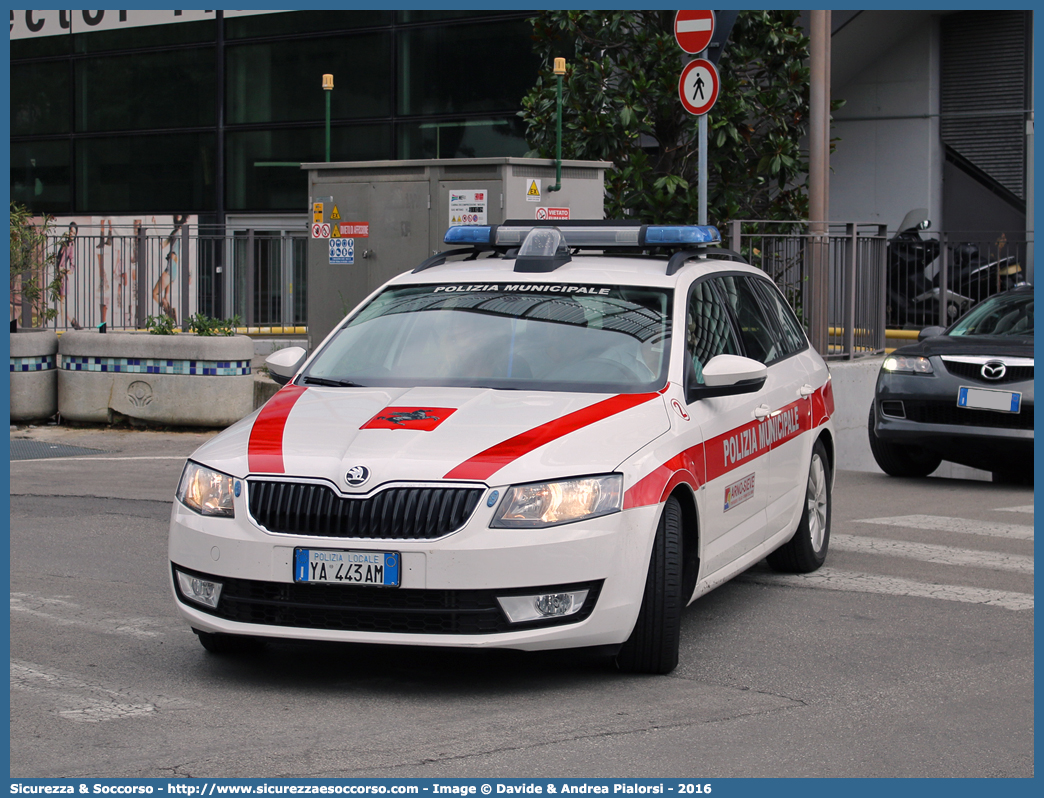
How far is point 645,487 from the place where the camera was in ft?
16.6

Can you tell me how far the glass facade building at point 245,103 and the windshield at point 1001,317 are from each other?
11.0 meters

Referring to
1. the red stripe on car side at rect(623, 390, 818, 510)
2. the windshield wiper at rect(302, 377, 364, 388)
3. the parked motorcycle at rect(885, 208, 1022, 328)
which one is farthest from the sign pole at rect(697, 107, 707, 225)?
the windshield wiper at rect(302, 377, 364, 388)

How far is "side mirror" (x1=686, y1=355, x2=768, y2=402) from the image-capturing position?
19.0ft

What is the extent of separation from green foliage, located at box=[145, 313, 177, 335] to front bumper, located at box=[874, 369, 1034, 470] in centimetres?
696

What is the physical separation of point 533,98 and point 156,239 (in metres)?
4.73

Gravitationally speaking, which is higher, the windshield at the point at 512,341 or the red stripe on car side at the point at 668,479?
the windshield at the point at 512,341

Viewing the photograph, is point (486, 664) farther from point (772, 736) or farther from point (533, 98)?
point (533, 98)

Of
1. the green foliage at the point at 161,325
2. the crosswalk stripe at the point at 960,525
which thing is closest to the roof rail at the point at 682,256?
the crosswalk stripe at the point at 960,525

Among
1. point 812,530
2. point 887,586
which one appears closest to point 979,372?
point 812,530

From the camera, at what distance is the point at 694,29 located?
38.0 ft

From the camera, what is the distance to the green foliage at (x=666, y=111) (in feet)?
49.8

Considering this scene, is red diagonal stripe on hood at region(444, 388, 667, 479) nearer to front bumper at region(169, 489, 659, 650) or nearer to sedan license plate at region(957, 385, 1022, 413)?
front bumper at region(169, 489, 659, 650)

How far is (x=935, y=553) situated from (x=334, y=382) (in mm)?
3914

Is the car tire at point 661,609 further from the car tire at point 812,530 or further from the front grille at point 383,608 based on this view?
the car tire at point 812,530
